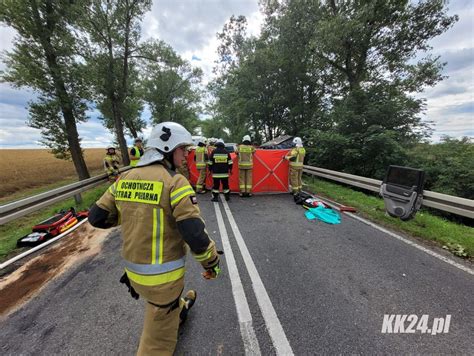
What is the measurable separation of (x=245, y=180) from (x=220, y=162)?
A: 1176 mm

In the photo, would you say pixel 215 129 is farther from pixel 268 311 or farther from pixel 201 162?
pixel 268 311

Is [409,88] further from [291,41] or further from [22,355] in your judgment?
[22,355]

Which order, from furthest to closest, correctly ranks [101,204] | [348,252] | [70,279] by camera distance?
[348,252], [70,279], [101,204]

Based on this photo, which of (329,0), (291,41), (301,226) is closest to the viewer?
(301,226)

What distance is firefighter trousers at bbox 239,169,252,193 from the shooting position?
682 cm

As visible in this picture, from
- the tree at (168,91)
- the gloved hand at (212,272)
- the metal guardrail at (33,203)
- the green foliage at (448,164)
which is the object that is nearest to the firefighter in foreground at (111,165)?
the metal guardrail at (33,203)

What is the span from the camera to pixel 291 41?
46.7ft

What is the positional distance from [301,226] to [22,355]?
4255 millimetres

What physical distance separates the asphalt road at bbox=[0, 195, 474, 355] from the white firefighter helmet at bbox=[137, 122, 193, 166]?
1727 mm

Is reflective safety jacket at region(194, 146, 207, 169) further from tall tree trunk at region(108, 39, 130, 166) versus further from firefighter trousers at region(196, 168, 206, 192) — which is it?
tall tree trunk at region(108, 39, 130, 166)

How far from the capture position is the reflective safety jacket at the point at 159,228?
1.42 m

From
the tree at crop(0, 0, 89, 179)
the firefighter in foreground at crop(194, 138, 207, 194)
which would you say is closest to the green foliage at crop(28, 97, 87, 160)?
the tree at crop(0, 0, 89, 179)

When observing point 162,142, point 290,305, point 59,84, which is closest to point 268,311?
point 290,305

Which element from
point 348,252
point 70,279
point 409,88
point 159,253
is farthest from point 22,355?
point 409,88
